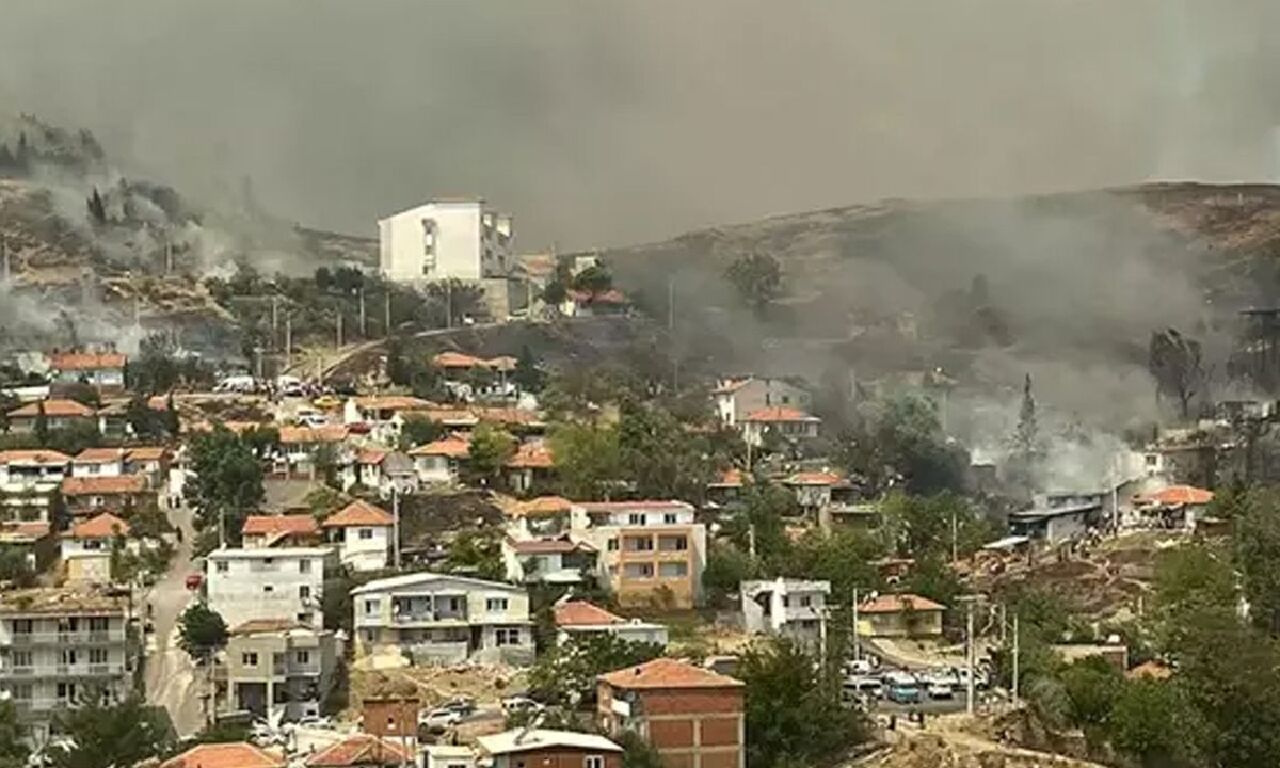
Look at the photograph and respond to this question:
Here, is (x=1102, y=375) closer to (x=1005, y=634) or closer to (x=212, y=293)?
(x=212, y=293)

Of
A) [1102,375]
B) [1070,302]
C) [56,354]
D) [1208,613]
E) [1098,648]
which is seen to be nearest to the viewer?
[1208,613]

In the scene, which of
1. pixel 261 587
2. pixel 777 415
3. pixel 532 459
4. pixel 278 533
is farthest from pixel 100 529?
pixel 777 415

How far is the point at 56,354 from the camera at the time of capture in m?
58.4

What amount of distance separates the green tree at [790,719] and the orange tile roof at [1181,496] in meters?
20.9


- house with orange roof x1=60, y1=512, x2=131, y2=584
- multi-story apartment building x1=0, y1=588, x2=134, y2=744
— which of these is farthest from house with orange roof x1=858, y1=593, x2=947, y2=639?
house with orange roof x1=60, y1=512, x2=131, y2=584

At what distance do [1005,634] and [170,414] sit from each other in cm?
2261

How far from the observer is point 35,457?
153 ft

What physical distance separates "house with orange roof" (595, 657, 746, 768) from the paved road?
7.38 m

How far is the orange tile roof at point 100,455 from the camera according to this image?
153 feet

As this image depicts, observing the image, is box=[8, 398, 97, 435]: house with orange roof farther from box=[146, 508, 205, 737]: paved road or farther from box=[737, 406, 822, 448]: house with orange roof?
box=[737, 406, 822, 448]: house with orange roof

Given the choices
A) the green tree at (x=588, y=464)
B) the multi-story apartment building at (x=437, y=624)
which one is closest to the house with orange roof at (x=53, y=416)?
the green tree at (x=588, y=464)

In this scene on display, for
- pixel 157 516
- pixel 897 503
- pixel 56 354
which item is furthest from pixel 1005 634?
pixel 56 354

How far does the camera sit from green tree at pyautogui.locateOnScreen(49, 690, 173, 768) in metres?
29.3

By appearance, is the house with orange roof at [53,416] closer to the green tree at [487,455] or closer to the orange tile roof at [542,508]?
the green tree at [487,455]
